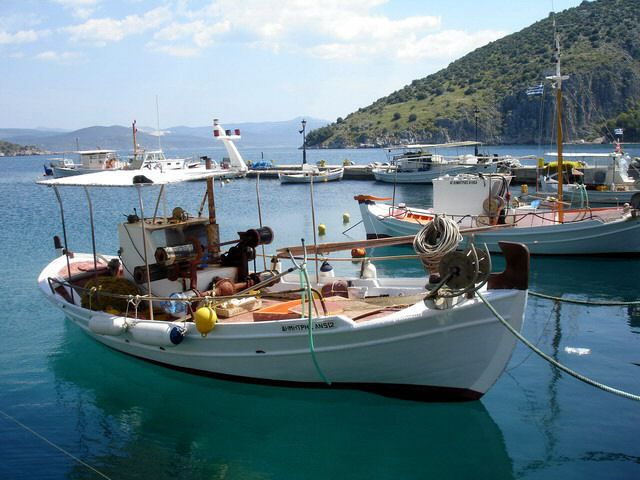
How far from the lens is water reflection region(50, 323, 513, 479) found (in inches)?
337

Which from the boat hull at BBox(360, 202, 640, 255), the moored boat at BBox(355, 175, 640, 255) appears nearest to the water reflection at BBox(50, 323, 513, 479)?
the moored boat at BBox(355, 175, 640, 255)

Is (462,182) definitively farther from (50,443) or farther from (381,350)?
(50,443)

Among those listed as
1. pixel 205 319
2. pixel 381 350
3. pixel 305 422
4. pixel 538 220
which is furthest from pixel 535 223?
pixel 205 319

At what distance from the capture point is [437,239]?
9.33 meters

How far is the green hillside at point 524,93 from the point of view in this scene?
4599 inches

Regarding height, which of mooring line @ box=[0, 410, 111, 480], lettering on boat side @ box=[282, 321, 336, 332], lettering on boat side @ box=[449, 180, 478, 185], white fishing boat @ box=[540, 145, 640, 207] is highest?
lettering on boat side @ box=[449, 180, 478, 185]

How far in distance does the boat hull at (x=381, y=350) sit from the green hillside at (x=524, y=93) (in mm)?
101821

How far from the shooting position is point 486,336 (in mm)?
8945

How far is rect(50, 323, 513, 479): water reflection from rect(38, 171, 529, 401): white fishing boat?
41 centimetres

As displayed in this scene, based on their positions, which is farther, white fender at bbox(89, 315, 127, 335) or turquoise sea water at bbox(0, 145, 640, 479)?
white fender at bbox(89, 315, 127, 335)

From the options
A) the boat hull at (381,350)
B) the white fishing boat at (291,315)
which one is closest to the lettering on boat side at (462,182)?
the white fishing boat at (291,315)

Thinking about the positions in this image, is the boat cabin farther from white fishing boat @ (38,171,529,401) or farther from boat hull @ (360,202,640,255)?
white fishing boat @ (38,171,529,401)

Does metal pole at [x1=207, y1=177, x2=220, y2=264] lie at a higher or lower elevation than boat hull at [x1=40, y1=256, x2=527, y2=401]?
higher

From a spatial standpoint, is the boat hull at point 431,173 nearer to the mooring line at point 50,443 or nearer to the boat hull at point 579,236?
the boat hull at point 579,236
